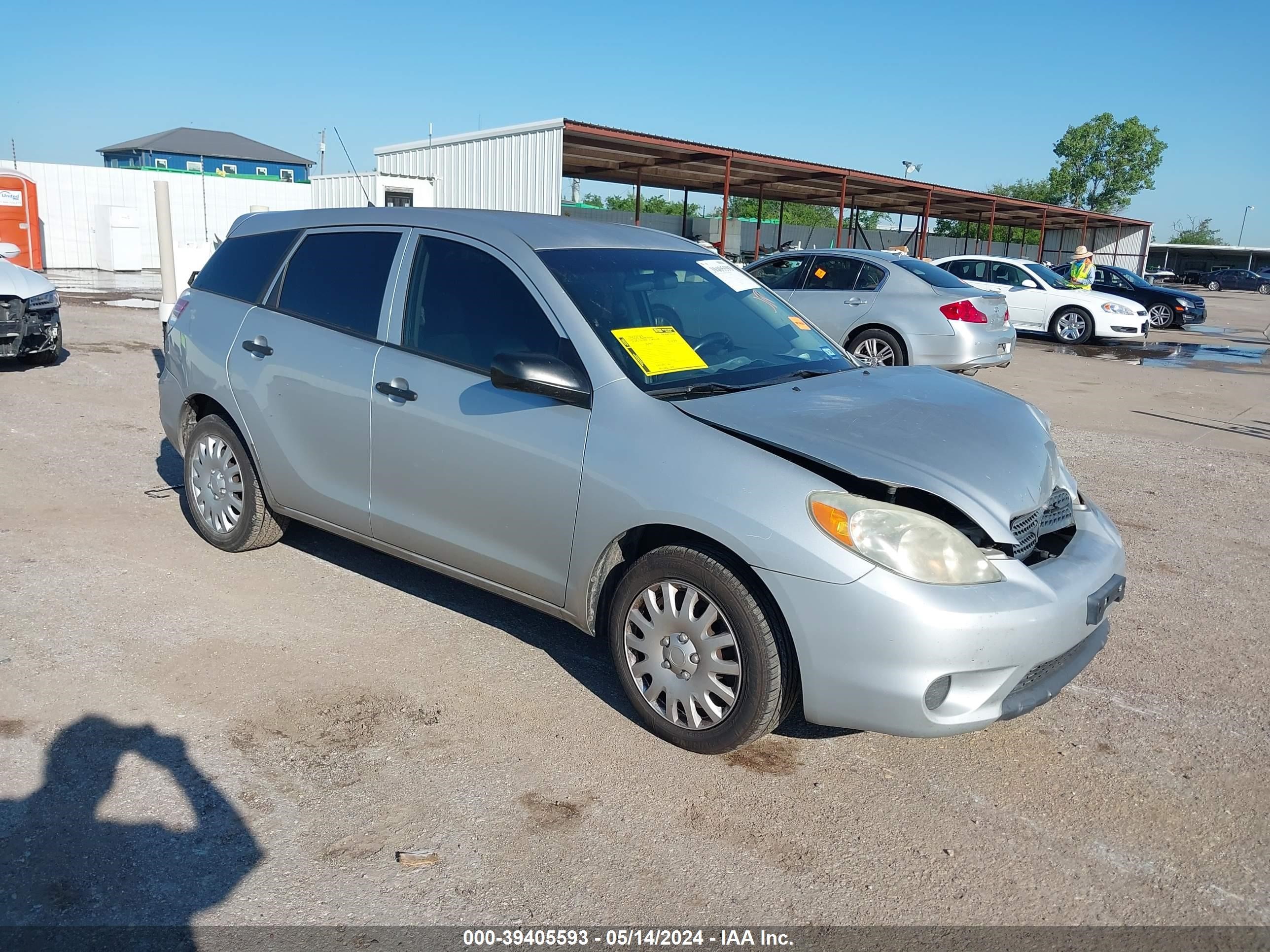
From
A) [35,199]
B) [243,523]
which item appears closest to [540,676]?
[243,523]

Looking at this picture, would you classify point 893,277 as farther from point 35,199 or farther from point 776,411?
point 35,199

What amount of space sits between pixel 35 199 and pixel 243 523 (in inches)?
960

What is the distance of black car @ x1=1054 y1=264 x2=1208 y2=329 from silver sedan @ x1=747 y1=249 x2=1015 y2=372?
44.9 feet

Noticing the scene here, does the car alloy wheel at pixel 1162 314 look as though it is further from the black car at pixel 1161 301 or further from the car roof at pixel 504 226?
the car roof at pixel 504 226

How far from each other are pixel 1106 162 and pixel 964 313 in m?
78.6

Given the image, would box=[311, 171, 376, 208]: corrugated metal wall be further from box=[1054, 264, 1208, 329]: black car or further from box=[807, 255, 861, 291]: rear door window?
box=[1054, 264, 1208, 329]: black car

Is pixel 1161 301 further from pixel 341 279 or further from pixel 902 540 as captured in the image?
pixel 902 540

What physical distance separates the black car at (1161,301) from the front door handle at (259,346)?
2263 cm

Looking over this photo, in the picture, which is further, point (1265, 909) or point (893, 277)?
point (893, 277)

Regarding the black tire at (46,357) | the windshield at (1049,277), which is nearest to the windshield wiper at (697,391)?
the black tire at (46,357)

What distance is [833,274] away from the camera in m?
11.9

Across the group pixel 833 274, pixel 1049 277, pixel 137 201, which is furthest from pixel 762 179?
pixel 137 201

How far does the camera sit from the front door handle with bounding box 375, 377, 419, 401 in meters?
4.08

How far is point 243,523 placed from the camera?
511cm
